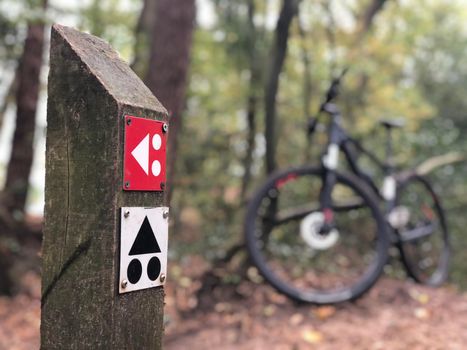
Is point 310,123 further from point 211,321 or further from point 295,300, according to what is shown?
point 211,321

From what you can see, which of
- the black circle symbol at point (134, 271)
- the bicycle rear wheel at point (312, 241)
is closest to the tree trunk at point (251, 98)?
the bicycle rear wheel at point (312, 241)

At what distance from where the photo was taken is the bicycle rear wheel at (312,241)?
166 inches

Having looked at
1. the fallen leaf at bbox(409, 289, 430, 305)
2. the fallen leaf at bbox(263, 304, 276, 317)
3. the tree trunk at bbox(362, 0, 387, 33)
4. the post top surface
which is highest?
the tree trunk at bbox(362, 0, 387, 33)

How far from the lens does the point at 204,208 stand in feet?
24.8

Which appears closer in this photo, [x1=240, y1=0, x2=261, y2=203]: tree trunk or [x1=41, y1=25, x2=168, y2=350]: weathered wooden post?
[x1=41, y1=25, x2=168, y2=350]: weathered wooden post

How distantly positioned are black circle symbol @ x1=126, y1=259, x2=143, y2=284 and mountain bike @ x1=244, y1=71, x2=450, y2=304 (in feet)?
8.02

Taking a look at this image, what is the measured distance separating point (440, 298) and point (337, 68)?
11.2 ft

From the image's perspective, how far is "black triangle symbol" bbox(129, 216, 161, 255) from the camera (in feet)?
5.70

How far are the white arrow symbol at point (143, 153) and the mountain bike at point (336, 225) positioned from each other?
2504mm

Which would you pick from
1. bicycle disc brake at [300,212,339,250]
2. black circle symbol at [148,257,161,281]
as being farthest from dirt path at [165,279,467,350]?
black circle symbol at [148,257,161,281]

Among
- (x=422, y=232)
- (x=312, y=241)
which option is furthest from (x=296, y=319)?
(x=422, y=232)

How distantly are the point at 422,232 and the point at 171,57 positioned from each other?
2.90m

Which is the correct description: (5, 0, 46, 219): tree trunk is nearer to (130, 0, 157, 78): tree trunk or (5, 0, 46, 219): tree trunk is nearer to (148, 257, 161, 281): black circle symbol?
(130, 0, 157, 78): tree trunk

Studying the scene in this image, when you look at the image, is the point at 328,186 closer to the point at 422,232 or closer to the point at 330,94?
the point at 330,94
